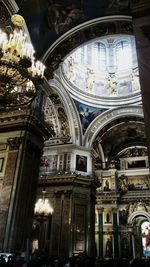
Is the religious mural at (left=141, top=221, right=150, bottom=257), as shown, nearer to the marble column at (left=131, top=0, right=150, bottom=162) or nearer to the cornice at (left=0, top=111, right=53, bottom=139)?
the cornice at (left=0, top=111, right=53, bottom=139)

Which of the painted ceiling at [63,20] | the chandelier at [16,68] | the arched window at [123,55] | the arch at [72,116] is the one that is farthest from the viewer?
the arched window at [123,55]

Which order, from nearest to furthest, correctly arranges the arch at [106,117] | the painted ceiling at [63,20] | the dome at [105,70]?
the painted ceiling at [63,20], the arch at [106,117], the dome at [105,70]

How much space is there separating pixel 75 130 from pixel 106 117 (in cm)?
238

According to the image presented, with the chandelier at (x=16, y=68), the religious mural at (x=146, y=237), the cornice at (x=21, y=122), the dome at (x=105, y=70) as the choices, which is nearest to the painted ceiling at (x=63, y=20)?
the cornice at (x=21, y=122)

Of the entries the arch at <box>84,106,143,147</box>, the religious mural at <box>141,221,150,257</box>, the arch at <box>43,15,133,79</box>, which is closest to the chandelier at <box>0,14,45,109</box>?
the arch at <box>43,15,133,79</box>

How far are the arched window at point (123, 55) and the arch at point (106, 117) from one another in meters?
3.61

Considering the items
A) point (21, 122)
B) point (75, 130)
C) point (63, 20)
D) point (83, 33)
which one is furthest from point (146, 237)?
point (63, 20)

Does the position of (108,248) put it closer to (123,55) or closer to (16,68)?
(123,55)

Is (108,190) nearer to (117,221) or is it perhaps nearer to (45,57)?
(117,221)

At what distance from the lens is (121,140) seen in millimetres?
20031

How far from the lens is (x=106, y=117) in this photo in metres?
16.2

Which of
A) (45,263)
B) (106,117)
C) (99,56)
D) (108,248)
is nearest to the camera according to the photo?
(45,263)

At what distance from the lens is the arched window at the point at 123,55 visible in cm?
1811

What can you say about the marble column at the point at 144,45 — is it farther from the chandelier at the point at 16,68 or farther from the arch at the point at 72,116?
the arch at the point at 72,116
